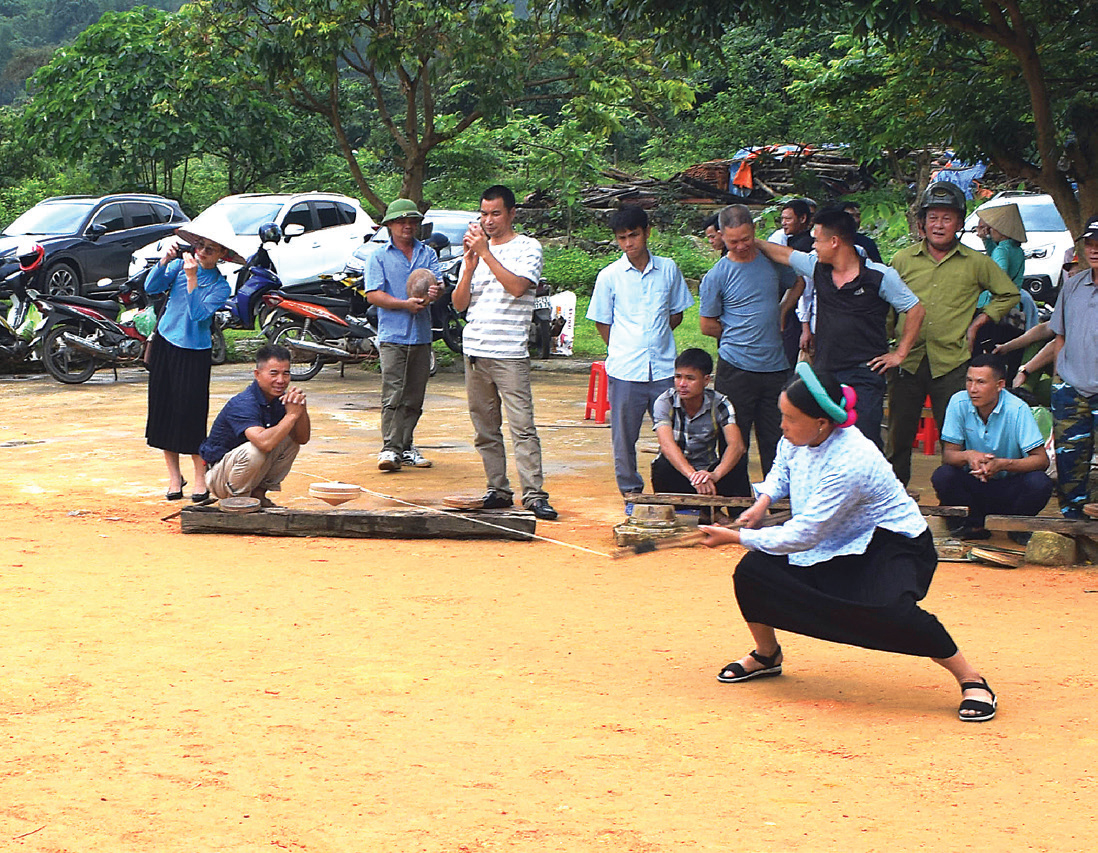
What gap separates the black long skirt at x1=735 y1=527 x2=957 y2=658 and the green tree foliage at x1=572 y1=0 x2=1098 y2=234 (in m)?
4.59

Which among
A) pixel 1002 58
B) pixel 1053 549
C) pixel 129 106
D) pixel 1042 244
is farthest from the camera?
pixel 129 106

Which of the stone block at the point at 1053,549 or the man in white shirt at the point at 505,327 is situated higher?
the man in white shirt at the point at 505,327

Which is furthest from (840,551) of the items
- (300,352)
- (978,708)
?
(300,352)

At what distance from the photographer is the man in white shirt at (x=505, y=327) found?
27.8 ft

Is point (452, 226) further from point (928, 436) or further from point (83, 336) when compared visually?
point (928, 436)

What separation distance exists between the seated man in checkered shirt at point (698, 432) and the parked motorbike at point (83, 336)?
9.08 meters

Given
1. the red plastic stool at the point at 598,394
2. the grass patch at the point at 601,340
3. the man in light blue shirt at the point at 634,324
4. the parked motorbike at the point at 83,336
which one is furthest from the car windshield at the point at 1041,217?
the man in light blue shirt at the point at 634,324

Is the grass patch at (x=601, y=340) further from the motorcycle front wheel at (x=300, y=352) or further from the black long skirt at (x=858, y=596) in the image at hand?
the black long skirt at (x=858, y=596)

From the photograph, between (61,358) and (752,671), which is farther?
(61,358)

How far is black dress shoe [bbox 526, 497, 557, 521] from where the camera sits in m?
8.56

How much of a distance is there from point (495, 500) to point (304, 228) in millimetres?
11788

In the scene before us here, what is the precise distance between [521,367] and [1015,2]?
13.7ft

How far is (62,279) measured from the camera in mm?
19250

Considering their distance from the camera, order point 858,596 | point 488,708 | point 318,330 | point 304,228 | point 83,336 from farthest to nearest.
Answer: point 304,228, point 318,330, point 83,336, point 858,596, point 488,708
